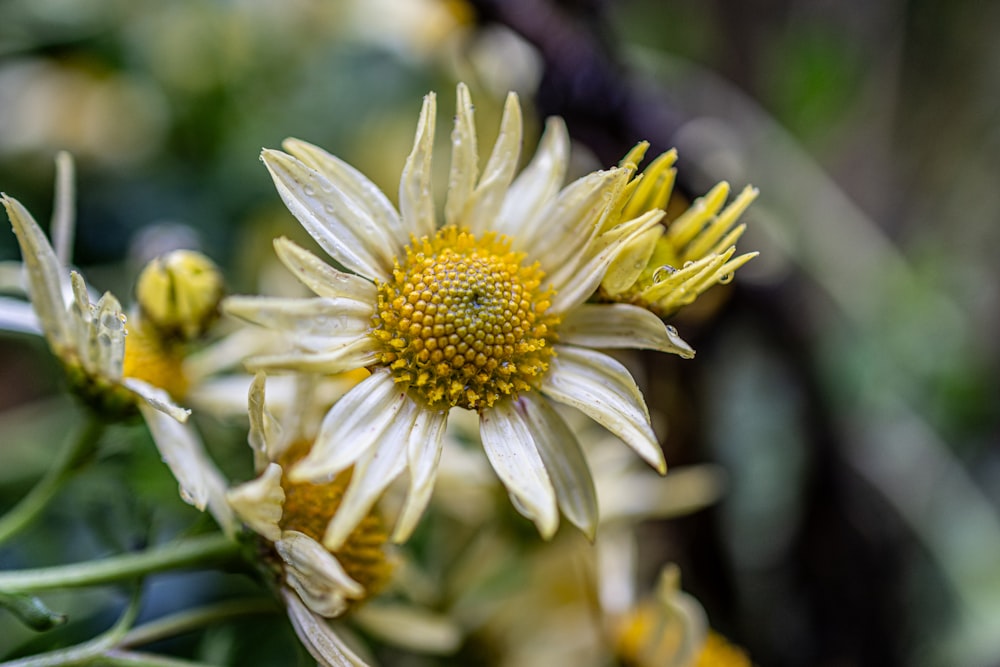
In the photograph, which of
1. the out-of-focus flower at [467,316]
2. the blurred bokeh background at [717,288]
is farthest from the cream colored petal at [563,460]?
the blurred bokeh background at [717,288]

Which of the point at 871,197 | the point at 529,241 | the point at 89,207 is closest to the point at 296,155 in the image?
the point at 529,241

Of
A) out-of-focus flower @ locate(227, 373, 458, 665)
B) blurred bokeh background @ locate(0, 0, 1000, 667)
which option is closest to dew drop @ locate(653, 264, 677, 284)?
out-of-focus flower @ locate(227, 373, 458, 665)

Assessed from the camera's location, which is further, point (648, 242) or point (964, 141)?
point (964, 141)

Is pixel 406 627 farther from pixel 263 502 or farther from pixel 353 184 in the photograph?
pixel 353 184

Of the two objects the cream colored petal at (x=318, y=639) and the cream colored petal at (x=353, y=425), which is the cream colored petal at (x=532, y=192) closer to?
the cream colored petal at (x=353, y=425)

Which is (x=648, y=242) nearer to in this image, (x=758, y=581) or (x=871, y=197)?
(x=758, y=581)

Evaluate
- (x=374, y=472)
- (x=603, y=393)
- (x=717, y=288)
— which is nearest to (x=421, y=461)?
(x=374, y=472)

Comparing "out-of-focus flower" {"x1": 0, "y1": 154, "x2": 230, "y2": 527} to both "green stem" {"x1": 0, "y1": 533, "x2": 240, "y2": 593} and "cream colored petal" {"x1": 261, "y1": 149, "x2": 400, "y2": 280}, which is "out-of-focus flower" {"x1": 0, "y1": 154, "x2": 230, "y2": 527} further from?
"cream colored petal" {"x1": 261, "y1": 149, "x2": 400, "y2": 280}
